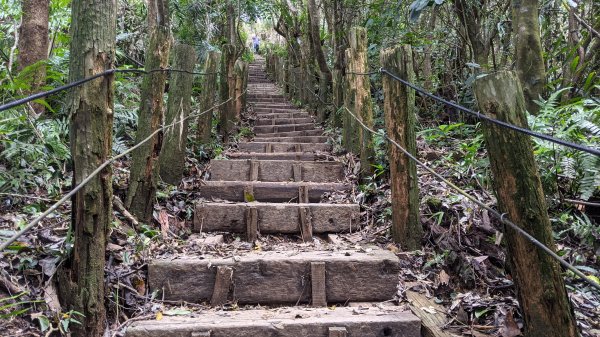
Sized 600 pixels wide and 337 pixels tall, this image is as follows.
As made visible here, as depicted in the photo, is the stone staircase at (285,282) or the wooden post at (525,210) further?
the stone staircase at (285,282)

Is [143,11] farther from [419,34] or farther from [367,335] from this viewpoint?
[367,335]

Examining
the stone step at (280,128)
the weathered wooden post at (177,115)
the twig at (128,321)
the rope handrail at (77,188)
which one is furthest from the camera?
the stone step at (280,128)

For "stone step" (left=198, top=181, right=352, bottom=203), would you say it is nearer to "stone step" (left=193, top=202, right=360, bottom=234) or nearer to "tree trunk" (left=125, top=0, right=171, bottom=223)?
"stone step" (left=193, top=202, right=360, bottom=234)

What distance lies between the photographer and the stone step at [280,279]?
7.92 feet

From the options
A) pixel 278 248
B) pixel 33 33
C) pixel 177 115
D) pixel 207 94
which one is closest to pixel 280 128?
pixel 207 94

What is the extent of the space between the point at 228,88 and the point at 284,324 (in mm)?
5073

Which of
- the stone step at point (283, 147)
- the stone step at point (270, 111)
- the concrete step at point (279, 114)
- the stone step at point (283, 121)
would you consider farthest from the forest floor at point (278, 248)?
the stone step at point (270, 111)

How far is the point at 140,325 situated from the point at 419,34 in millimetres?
5149

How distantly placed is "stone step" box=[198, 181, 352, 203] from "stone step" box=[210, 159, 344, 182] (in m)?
0.43

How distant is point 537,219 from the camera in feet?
5.08

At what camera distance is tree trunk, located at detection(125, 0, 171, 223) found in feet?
9.95

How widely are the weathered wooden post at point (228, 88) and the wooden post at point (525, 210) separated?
4837 mm

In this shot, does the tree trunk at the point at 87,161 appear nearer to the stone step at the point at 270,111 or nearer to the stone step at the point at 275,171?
the stone step at the point at 275,171

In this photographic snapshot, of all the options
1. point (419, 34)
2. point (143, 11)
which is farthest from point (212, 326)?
point (143, 11)
